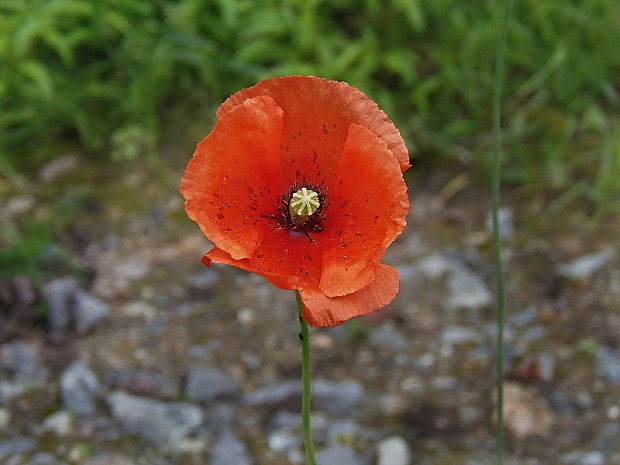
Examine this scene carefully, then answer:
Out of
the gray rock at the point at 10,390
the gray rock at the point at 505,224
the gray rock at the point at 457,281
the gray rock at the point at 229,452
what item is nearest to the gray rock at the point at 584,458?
the gray rock at the point at 457,281

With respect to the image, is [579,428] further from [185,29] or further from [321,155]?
[185,29]

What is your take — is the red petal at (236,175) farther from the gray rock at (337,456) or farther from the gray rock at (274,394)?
the gray rock at (274,394)

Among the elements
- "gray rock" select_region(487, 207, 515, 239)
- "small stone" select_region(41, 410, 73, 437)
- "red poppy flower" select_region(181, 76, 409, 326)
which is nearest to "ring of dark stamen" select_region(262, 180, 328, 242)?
"red poppy flower" select_region(181, 76, 409, 326)

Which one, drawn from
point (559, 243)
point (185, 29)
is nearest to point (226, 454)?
point (559, 243)

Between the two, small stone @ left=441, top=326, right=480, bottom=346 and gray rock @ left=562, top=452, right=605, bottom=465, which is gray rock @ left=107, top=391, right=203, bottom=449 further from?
gray rock @ left=562, top=452, right=605, bottom=465

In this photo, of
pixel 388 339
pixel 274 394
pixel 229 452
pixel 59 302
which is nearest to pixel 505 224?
pixel 388 339
